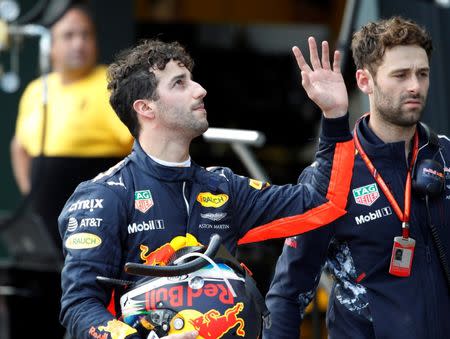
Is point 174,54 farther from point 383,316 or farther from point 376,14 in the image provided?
point 376,14

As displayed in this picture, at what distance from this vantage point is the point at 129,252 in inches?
149

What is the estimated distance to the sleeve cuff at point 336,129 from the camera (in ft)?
13.0

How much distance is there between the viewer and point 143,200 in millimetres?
3836

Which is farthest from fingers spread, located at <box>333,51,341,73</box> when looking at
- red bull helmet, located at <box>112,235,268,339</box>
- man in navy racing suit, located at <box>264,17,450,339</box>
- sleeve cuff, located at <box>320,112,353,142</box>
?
red bull helmet, located at <box>112,235,268,339</box>

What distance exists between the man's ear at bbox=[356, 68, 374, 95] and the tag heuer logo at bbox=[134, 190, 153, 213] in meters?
1.07

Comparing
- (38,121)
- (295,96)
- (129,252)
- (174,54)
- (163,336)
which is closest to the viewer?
(163,336)

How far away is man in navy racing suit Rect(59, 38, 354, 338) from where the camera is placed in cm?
372

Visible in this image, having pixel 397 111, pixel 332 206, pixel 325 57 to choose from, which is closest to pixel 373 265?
pixel 332 206

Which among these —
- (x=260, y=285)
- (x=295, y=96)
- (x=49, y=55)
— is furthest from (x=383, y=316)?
(x=295, y=96)

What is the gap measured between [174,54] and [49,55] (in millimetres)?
3467

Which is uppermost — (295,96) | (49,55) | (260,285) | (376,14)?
(376,14)

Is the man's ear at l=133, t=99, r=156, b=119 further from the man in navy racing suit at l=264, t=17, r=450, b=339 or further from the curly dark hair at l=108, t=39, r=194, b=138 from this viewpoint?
the man in navy racing suit at l=264, t=17, r=450, b=339

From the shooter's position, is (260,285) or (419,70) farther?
(260,285)

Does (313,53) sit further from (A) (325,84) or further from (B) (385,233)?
(B) (385,233)
